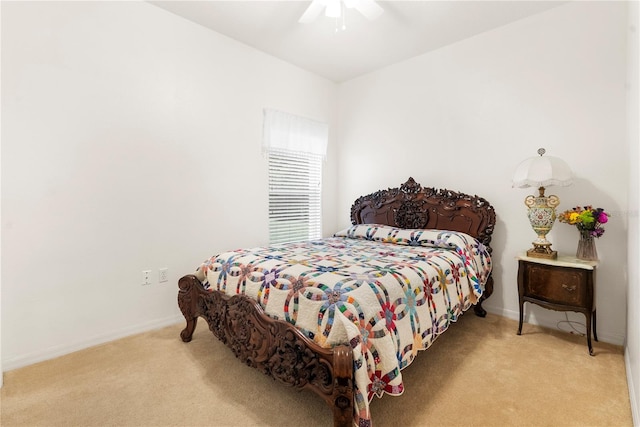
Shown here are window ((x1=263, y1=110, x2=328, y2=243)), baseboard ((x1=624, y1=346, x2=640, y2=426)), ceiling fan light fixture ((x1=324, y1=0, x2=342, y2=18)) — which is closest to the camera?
baseboard ((x1=624, y1=346, x2=640, y2=426))

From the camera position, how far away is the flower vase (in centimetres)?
227

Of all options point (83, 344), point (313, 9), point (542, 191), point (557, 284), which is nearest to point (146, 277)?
point (83, 344)

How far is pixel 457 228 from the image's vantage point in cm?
302

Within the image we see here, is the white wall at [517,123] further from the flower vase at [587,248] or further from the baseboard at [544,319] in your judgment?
the flower vase at [587,248]

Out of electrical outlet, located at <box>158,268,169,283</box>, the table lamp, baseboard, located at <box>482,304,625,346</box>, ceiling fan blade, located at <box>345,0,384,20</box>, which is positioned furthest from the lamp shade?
→ electrical outlet, located at <box>158,268,169,283</box>

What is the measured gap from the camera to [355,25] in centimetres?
284

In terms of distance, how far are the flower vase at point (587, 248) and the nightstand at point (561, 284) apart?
0.21 feet

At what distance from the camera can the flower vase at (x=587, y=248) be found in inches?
89.4

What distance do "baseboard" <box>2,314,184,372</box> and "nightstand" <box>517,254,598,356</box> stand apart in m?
2.97

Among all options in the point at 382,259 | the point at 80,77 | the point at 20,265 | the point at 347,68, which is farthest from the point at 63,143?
the point at 347,68

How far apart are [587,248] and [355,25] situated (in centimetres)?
268

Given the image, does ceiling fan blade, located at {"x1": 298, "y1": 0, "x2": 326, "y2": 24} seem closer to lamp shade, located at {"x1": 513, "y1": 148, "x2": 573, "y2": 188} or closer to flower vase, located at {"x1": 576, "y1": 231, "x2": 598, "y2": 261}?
lamp shade, located at {"x1": 513, "y1": 148, "x2": 573, "y2": 188}

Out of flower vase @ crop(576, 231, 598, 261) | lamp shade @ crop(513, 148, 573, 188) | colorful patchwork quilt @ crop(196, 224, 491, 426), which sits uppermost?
lamp shade @ crop(513, 148, 573, 188)

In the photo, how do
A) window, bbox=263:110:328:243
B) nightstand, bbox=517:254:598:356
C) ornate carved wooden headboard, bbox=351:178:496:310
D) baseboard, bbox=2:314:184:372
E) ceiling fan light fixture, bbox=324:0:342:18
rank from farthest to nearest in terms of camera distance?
window, bbox=263:110:328:243 → ornate carved wooden headboard, bbox=351:178:496:310 → ceiling fan light fixture, bbox=324:0:342:18 → nightstand, bbox=517:254:598:356 → baseboard, bbox=2:314:184:372
